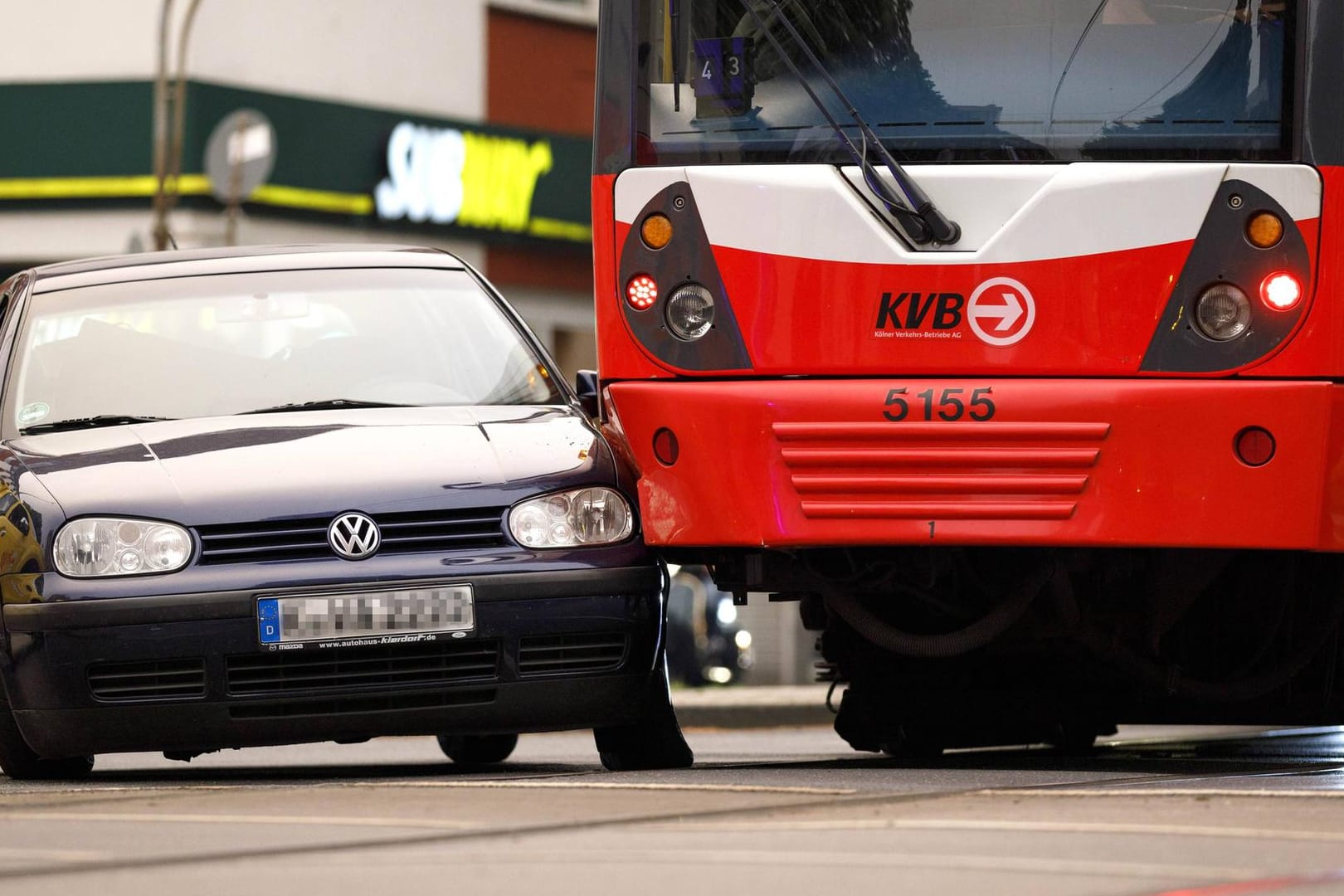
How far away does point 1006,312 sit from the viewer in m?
7.73

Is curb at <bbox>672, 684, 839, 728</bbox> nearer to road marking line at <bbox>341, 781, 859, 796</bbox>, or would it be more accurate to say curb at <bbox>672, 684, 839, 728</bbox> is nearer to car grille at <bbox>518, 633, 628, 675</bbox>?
car grille at <bbox>518, 633, 628, 675</bbox>

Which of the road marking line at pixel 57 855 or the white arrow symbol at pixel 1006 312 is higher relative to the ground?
the white arrow symbol at pixel 1006 312

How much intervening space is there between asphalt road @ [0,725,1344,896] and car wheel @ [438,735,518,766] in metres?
1.63

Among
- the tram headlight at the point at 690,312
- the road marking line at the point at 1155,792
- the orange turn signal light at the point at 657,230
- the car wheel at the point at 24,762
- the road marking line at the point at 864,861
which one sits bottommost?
the car wheel at the point at 24,762

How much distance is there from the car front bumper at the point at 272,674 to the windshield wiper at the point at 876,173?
1302 mm

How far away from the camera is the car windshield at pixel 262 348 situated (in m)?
8.45

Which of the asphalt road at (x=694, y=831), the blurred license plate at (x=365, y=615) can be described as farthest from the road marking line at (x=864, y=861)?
the blurred license plate at (x=365, y=615)

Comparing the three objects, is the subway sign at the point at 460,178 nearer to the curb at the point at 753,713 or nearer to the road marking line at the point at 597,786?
the curb at the point at 753,713

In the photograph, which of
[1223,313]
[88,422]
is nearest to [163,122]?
[88,422]

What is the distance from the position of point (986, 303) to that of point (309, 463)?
1.92 meters

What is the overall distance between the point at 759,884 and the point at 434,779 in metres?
2.54

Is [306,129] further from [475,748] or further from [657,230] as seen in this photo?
[657,230]

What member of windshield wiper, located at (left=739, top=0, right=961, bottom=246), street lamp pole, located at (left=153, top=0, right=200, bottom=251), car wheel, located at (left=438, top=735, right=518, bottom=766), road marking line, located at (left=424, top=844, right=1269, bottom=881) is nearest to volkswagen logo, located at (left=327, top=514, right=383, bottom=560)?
windshield wiper, located at (left=739, top=0, right=961, bottom=246)

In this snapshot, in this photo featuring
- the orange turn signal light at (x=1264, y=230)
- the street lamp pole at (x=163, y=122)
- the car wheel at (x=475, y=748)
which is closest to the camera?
the orange turn signal light at (x=1264, y=230)
